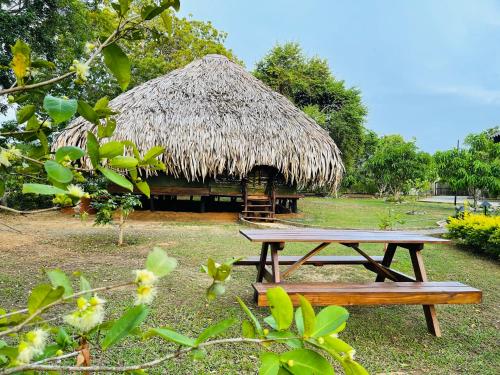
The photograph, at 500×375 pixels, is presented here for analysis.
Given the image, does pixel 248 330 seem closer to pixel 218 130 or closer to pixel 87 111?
pixel 87 111

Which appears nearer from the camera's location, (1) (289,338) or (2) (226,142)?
(1) (289,338)

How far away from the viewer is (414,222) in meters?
11.0

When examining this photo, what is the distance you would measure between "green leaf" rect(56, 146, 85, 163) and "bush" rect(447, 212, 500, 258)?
22.4ft

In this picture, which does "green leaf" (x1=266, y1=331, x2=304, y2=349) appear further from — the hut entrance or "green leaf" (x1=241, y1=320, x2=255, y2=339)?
the hut entrance

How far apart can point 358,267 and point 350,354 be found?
16.8 feet

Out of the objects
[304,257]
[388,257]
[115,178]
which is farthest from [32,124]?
[388,257]

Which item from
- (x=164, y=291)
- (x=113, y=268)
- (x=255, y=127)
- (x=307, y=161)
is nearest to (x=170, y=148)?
(x=255, y=127)

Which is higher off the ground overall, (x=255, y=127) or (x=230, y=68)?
(x=230, y=68)

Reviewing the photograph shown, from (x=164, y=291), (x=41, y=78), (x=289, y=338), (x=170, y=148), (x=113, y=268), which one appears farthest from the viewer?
(x=170, y=148)

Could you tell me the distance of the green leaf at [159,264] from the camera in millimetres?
562

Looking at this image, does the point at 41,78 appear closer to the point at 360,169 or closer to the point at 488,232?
the point at 488,232

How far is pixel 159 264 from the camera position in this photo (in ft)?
1.86

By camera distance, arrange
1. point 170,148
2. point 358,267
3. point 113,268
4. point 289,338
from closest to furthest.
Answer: point 289,338
point 113,268
point 358,267
point 170,148

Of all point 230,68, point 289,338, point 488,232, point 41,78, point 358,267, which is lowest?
point 358,267
